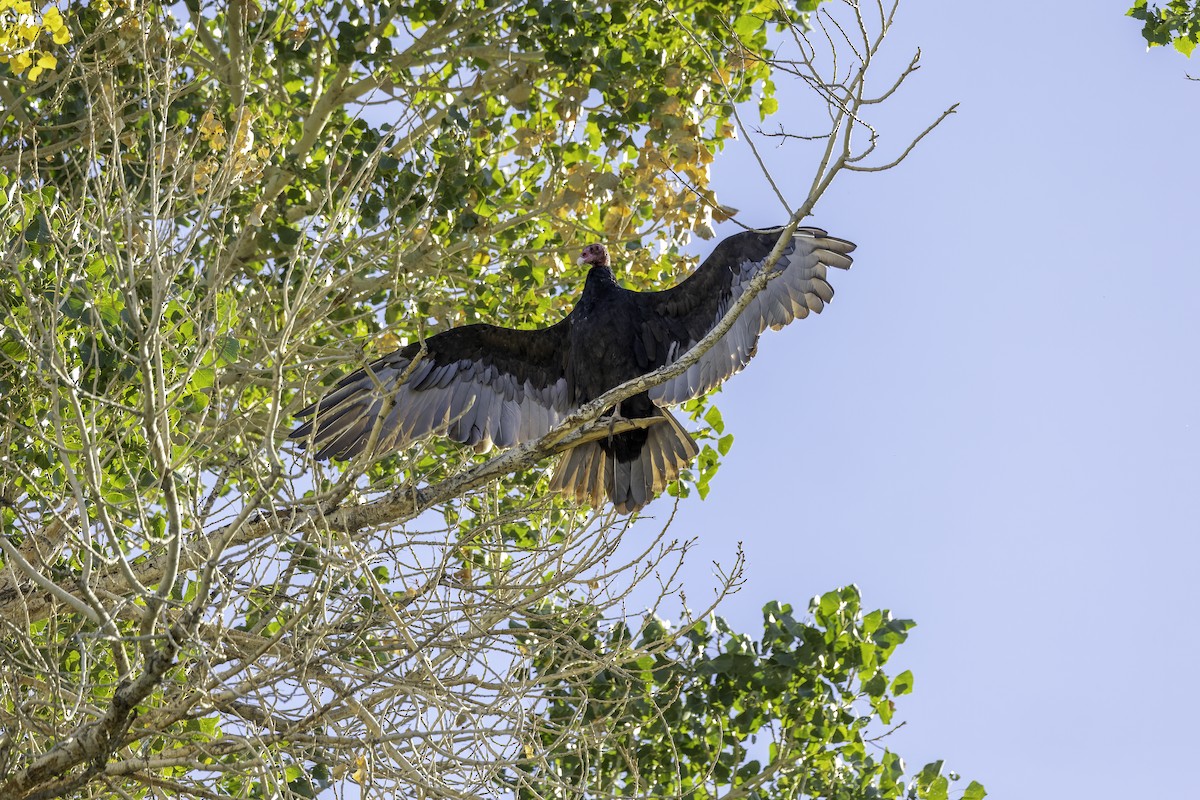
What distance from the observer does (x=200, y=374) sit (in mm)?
3832

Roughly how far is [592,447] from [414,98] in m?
1.90

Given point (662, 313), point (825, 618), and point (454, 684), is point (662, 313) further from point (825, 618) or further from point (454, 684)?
point (454, 684)

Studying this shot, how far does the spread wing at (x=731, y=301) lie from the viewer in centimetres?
513

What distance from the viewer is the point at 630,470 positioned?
5348mm

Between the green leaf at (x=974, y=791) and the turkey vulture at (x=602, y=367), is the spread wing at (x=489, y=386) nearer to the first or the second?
the turkey vulture at (x=602, y=367)

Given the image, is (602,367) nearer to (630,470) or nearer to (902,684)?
(630,470)

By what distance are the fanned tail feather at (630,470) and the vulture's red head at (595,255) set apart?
815 mm

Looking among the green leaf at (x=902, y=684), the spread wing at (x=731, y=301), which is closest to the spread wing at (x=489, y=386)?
the spread wing at (x=731, y=301)

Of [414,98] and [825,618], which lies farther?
[414,98]

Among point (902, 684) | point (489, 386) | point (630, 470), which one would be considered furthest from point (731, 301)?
point (902, 684)

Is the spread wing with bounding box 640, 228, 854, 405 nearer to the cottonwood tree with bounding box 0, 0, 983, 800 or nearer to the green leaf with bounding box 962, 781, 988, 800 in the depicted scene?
the cottonwood tree with bounding box 0, 0, 983, 800

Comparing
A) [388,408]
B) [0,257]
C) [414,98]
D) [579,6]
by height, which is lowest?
[388,408]

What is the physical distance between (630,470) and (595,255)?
3.31 ft

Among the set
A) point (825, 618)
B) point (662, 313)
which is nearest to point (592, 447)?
point (662, 313)
